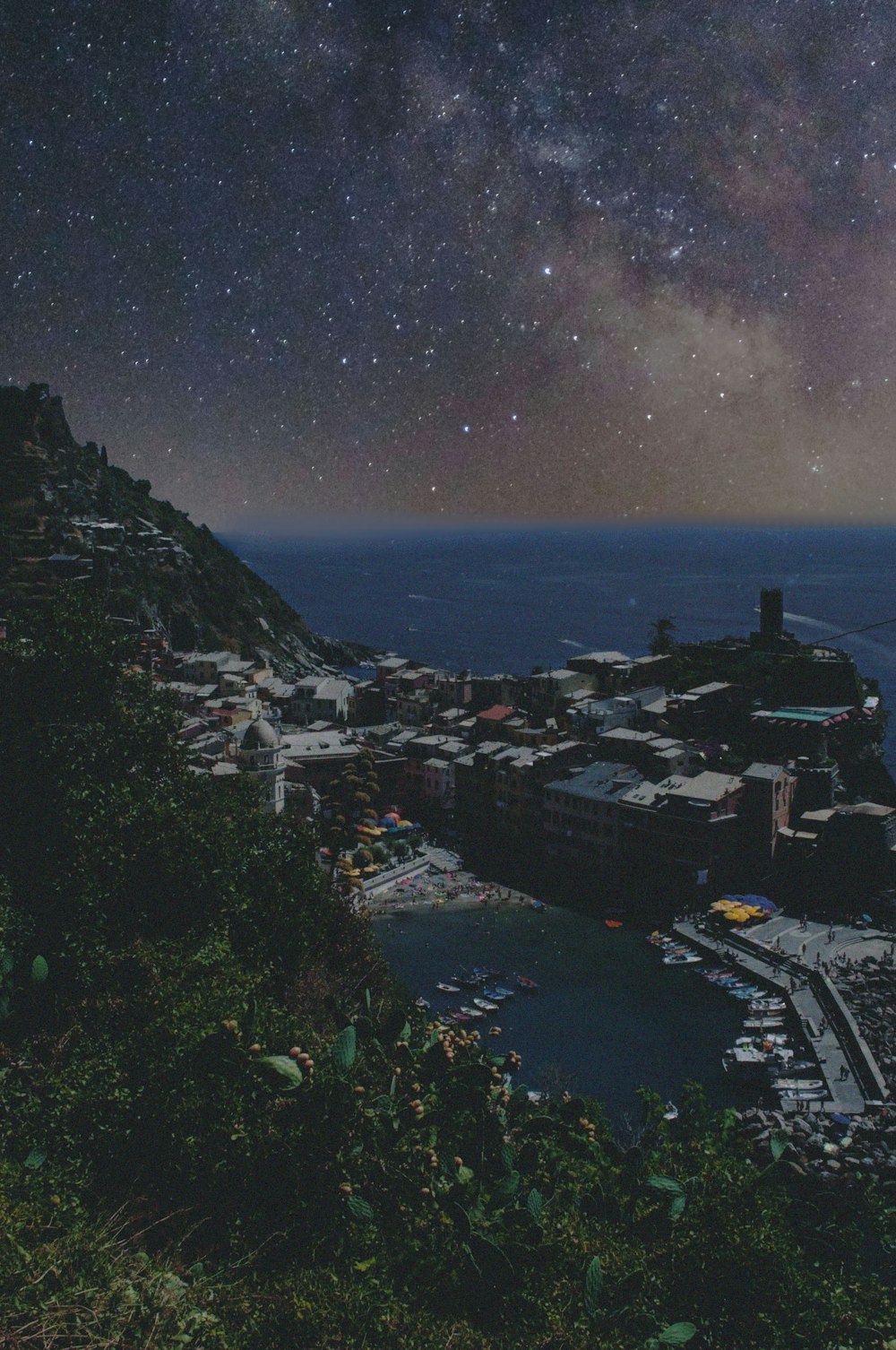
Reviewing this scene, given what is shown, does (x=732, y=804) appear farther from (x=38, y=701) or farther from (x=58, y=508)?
(x=58, y=508)

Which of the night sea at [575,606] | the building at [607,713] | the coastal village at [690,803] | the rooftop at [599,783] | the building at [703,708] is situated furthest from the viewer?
the night sea at [575,606]

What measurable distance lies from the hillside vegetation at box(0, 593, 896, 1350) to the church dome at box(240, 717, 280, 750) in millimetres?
25294

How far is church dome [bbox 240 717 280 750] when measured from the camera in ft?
115

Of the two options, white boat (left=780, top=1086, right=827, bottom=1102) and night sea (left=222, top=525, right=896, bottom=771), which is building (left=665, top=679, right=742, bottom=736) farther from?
white boat (left=780, top=1086, right=827, bottom=1102)

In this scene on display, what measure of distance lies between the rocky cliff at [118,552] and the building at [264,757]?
20.7 m

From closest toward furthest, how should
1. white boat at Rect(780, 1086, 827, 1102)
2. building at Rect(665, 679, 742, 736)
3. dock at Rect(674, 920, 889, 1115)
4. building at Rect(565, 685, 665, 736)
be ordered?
→ white boat at Rect(780, 1086, 827, 1102) < dock at Rect(674, 920, 889, 1115) < building at Rect(665, 679, 742, 736) < building at Rect(565, 685, 665, 736)

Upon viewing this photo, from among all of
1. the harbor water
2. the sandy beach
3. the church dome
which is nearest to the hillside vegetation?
the harbor water

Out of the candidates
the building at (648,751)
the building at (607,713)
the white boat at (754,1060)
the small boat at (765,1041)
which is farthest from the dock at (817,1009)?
the building at (607,713)

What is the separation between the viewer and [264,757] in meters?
34.9

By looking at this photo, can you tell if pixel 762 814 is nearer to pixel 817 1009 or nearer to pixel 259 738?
pixel 817 1009

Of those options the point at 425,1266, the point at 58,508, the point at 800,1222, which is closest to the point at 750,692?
the point at 800,1222

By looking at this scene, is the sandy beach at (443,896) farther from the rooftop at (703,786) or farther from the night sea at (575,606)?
the night sea at (575,606)

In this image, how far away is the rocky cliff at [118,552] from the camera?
2183 inches

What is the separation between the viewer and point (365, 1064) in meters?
7.65
